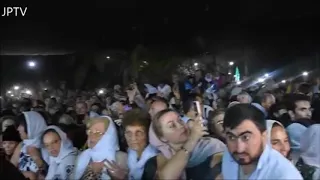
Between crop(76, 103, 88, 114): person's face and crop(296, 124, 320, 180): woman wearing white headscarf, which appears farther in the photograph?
crop(76, 103, 88, 114): person's face

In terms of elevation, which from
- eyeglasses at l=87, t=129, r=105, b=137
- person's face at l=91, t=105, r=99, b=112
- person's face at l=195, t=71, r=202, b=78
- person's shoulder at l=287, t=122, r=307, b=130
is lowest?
person's shoulder at l=287, t=122, r=307, b=130

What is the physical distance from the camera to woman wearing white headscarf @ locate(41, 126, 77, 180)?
1.79 m

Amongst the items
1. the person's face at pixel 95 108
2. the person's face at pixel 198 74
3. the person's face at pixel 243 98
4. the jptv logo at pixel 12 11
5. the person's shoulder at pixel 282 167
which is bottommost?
the person's shoulder at pixel 282 167

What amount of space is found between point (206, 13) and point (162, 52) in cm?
23

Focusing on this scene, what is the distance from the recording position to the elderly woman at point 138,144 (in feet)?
5.59

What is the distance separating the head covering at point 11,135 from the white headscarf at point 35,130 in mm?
33

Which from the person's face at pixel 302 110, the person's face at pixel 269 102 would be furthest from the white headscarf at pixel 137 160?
the person's face at pixel 302 110

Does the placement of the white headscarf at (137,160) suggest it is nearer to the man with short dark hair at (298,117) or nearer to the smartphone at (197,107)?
the smartphone at (197,107)

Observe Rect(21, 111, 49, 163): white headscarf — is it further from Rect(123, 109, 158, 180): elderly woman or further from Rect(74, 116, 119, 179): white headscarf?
Rect(123, 109, 158, 180): elderly woman

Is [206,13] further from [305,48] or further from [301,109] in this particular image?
[301,109]

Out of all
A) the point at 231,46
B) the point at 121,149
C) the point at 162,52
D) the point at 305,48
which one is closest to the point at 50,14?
the point at 162,52

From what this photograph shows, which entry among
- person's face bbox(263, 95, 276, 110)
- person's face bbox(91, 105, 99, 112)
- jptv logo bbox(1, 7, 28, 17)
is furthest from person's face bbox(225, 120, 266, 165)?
jptv logo bbox(1, 7, 28, 17)

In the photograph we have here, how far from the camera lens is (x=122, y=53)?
1.81 meters

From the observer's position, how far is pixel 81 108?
5.94 feet
